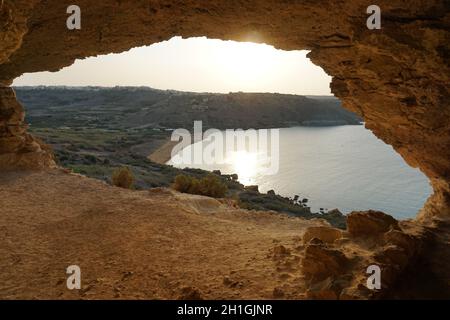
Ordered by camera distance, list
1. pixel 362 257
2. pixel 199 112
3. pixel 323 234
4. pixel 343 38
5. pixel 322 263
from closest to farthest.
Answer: pixel 322 263
pixel 362 257
pixel 343 38
pixel 323 234
pixel 199 112

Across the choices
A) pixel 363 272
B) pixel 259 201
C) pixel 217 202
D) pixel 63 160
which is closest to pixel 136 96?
pixel 63 160

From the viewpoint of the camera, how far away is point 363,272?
499cm

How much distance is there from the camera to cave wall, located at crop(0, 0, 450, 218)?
19.1 feet

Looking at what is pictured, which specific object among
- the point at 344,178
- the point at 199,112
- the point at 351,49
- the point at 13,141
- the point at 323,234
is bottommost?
the point at 344,178

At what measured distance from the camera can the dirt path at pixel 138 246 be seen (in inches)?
215

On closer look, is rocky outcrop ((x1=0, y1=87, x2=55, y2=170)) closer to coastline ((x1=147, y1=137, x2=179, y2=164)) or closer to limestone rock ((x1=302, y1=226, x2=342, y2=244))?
limestone rock ((x1=302, y1=226, x2=342, y2=244))

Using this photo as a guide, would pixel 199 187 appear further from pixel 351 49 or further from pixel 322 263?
pixel 322 263

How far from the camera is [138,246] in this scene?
7188mm

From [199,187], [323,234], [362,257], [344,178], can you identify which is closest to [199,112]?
[344,178]

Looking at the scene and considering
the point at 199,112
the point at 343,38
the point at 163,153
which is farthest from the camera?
the point at 199,112

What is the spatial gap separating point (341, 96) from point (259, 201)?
1176 centimetres

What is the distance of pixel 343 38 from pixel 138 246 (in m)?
5.16

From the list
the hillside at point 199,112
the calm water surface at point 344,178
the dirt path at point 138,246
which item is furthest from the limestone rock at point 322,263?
the hillside at point 199,112

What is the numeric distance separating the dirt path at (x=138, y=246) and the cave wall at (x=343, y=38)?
2859 mm
